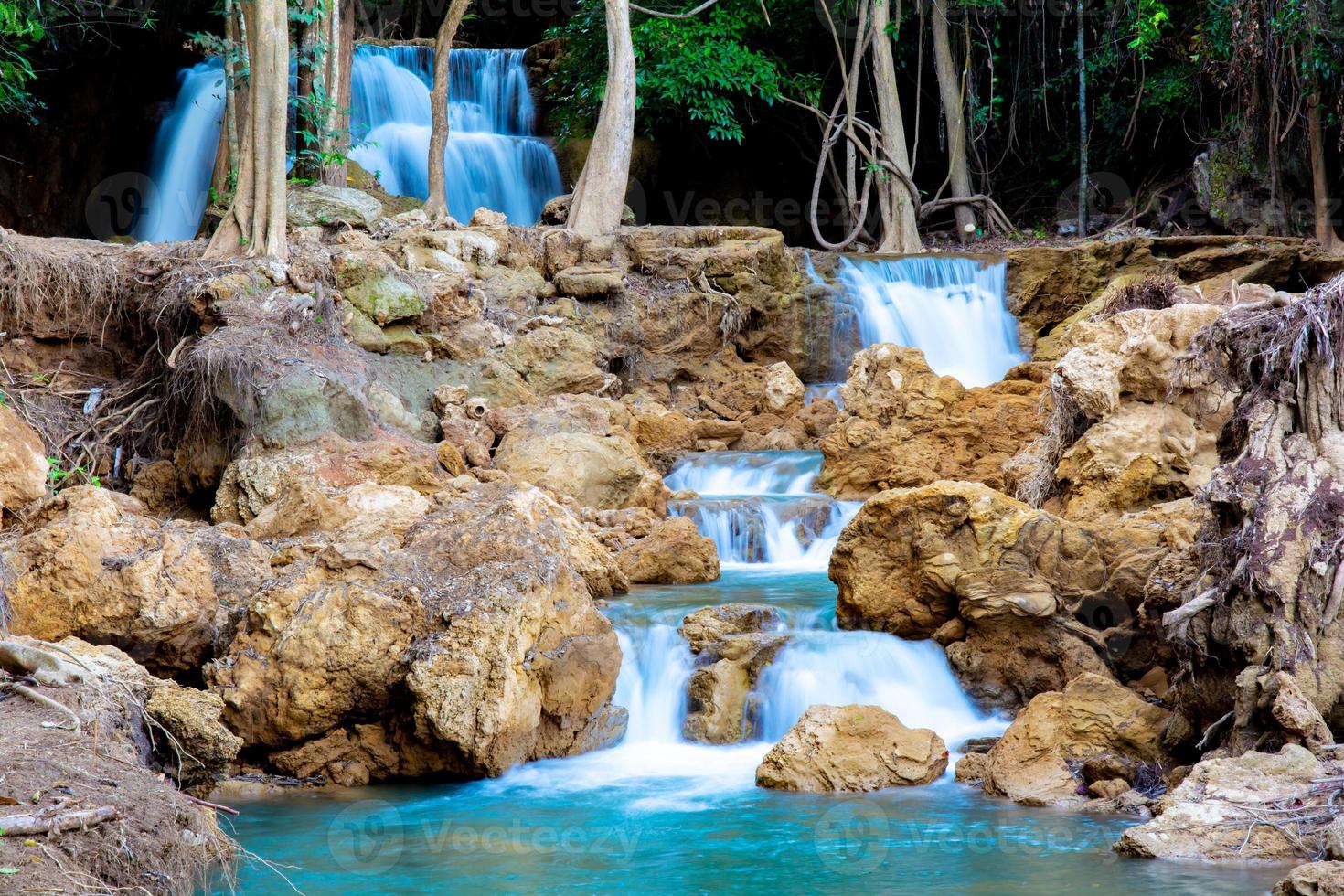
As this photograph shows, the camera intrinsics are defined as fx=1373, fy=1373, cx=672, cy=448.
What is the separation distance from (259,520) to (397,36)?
1764cm

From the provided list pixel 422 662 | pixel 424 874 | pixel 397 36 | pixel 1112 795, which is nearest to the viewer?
pixel 424 874

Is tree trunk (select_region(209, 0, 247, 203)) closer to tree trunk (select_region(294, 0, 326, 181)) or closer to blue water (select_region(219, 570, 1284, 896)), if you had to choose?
tree trunk (select_region(294, 0, 326, 181))

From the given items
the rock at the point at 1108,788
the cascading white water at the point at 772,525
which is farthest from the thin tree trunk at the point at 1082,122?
the rock at the point at 1108,788

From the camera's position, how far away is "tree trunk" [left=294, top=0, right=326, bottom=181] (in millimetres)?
15336

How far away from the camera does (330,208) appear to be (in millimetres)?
14664

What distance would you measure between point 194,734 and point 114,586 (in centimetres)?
159

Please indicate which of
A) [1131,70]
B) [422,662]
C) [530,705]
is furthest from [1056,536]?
[1131,70]

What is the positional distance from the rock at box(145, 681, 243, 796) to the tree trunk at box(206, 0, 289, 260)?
271 inches

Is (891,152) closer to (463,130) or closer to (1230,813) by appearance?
(463,130)

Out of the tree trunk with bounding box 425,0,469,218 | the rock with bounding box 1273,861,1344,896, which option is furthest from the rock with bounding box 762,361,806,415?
the rock with bounding box 1273,861,1344,896

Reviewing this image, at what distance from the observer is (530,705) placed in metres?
7.59

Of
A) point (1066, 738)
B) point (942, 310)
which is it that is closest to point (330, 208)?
point (942, 310)

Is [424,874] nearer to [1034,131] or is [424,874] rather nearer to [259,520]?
[259,520]

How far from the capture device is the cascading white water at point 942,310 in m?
16.5
